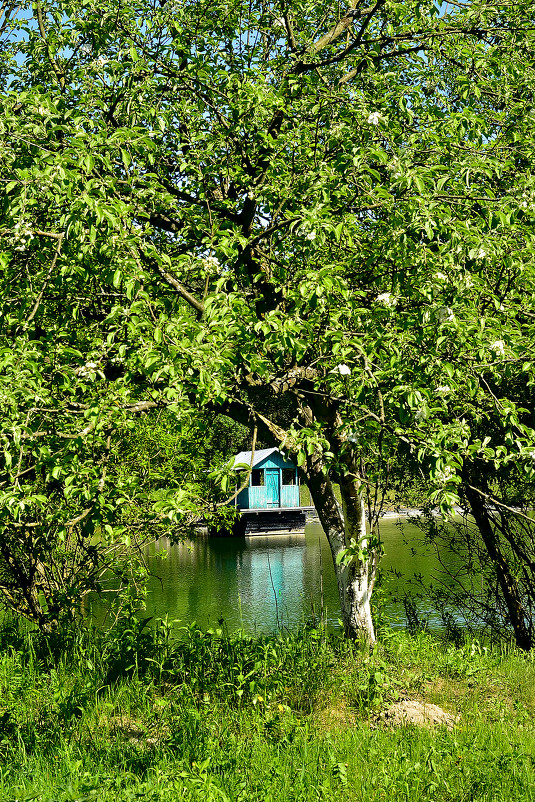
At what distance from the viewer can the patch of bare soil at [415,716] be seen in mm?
5135

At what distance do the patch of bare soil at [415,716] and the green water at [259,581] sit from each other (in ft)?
6.96

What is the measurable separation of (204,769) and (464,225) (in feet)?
11.9

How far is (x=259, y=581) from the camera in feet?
69.9

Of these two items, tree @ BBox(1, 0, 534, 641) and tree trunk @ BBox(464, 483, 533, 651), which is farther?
tree trunk @ BBox(464, 483, 533, 651)

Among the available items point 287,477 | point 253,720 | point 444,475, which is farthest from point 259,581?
point 444,475

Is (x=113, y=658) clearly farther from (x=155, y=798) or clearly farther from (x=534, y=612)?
(x=534, y=612)

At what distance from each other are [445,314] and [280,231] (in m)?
2.26

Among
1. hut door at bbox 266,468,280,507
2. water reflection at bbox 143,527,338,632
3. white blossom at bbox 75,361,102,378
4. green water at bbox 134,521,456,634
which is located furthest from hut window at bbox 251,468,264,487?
white blossom at bbox 75,361,102,378

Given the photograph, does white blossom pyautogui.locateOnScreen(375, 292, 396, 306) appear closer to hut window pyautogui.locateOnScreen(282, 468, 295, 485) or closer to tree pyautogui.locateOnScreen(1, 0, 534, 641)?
tree pyautogui.locateOnScreen(1, 0, 534, 641)

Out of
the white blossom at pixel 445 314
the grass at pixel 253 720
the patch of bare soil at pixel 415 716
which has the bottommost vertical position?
the patch of bare soil at pixel 415 716

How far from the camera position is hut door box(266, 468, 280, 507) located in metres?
36.8

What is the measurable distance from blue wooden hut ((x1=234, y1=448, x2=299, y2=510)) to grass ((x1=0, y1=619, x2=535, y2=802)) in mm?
29122

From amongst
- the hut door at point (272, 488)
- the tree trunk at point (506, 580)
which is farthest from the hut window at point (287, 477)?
the tree trunk at point (506, 580)

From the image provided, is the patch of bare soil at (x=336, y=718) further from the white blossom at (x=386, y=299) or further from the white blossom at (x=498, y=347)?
the white blossom at (x=386, y=299)
